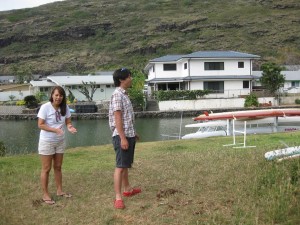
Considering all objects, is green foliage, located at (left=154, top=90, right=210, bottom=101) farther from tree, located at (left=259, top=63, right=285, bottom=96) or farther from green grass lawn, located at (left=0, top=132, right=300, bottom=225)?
green grass lawn, located at (left=0, top=132, right=300, bottom=225)

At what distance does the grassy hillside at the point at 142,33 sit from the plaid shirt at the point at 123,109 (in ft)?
213

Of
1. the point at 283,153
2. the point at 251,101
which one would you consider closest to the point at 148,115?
the point at 251,101

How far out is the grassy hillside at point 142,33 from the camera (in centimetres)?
8556

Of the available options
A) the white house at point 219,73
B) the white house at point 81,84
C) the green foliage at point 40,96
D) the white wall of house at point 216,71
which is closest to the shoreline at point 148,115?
the green foliage at point 40,96

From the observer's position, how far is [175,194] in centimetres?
554

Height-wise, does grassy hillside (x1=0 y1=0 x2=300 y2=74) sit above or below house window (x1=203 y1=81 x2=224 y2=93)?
above

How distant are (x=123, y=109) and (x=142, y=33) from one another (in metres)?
98.3

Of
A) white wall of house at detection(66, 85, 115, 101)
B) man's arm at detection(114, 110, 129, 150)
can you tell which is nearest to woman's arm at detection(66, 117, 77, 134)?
man's arm at detection(114, 110, 129, 150)

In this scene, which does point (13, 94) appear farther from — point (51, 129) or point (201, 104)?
point (51, 129)

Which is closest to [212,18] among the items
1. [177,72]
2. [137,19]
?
[137,19]

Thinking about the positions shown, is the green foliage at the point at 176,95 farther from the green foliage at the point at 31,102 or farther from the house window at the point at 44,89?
the house window at the point at 44,89

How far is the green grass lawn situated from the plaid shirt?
1014mm

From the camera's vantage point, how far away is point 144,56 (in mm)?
87438

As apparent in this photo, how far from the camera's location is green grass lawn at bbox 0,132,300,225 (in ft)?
14.6
